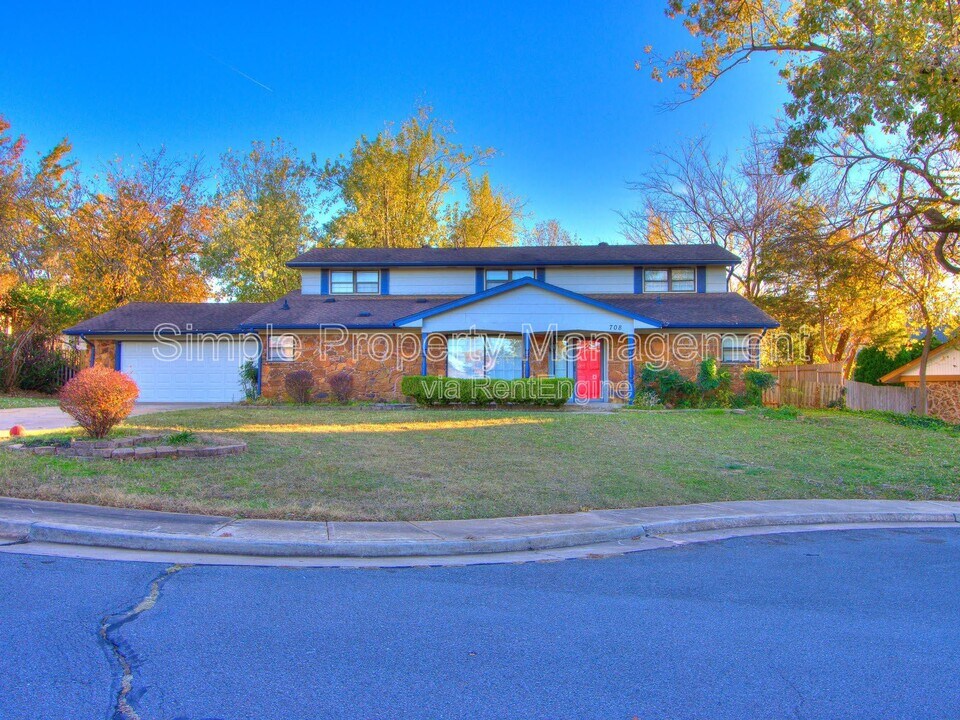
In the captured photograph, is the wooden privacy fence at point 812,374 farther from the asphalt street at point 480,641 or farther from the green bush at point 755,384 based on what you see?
the asphalt street at point 480,641

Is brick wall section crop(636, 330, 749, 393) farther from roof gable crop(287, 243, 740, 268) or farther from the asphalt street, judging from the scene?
the asphalt street

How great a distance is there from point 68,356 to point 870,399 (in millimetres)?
33067

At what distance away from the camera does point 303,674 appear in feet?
12.2

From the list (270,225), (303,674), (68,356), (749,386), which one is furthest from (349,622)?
(270,225)

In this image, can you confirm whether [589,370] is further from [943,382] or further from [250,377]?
[943,382]

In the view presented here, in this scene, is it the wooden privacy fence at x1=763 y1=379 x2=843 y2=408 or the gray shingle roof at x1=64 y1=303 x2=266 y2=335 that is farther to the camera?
the gray shingle roof at x1=64 y1=303 x2=266 y2=335

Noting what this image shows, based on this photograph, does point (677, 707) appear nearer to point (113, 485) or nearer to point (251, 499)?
point (251, 499)

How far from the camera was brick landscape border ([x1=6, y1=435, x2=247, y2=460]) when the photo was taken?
975 centimetres

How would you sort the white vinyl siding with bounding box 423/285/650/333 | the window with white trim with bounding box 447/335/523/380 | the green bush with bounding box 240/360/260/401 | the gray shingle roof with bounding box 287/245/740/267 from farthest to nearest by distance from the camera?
the gray shingle roof with bounding box 287/245/740/267 → the green bush with bounding box 240/360/260/401 → the window with white trim with bounding box 447/335/523/380 → the white vinyl siding with bounding box 423/285/650/333

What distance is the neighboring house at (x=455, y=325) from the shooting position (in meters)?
21.3

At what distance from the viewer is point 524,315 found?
21.2 meters

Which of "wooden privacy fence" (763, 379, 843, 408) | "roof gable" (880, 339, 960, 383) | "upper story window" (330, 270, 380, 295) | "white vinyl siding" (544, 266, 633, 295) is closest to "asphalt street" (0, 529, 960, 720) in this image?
"wooden privacy fence" (763, 379, 843, 408)

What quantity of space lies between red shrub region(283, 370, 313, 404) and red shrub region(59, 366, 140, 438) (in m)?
10.4

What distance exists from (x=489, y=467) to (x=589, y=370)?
12430 millimetres
